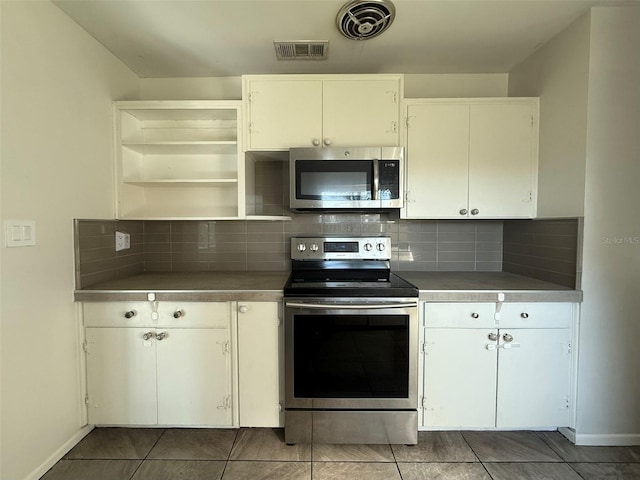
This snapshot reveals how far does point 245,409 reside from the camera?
1.79m

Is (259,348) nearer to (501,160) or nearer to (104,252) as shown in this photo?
(104,252)

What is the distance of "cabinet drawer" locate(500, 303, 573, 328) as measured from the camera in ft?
5.73

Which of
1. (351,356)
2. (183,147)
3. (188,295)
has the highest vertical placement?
(183,147)

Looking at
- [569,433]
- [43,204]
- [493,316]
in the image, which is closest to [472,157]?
[493,316]

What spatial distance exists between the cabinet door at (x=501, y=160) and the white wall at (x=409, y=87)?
0.39 metres

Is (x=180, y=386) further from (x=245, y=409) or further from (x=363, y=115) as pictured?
(x=363, y=115)

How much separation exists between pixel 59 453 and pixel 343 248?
1922mm

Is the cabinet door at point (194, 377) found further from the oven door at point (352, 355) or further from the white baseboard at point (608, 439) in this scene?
the white baseboard at point (608, 439)

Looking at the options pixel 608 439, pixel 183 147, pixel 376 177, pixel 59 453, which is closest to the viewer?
pixel 59 453

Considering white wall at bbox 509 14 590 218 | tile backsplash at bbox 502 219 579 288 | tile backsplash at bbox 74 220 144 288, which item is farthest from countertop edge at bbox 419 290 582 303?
tile backsplash at bbox 74 220 144 288

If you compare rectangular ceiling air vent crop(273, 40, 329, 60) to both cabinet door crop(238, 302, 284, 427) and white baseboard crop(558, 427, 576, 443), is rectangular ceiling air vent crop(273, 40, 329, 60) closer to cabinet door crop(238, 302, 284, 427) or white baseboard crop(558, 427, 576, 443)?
cabinet door crop(238, 302, 284, 427)

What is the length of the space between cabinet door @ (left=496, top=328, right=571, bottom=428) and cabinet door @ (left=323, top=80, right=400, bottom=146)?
4.55 ft

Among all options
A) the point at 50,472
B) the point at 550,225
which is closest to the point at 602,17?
the point at 550,225

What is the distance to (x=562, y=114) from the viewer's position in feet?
5.99
